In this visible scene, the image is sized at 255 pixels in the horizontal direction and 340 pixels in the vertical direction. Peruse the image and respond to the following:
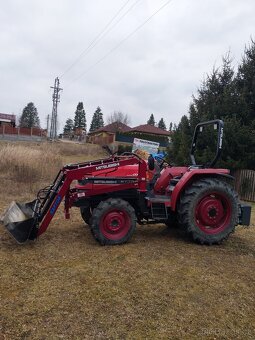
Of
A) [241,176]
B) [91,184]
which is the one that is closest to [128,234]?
[91,184]

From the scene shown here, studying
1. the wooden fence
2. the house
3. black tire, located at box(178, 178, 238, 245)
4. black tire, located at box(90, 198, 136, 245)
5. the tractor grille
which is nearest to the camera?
black tire, located at box(90, 198, 136, 245)

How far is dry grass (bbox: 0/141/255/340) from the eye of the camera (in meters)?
3.54

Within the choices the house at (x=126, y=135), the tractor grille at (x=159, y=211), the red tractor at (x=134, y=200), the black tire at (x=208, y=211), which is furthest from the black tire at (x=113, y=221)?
the house at (x=126, y=135)

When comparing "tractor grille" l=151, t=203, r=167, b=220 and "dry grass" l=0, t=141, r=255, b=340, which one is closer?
"dry grass" l=0, t=141, r=255, b=340

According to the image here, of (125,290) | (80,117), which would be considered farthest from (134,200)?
(80,117)

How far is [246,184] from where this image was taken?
15.3 m

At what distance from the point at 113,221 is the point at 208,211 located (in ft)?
5.32

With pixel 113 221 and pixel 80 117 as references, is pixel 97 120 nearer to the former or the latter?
pixel 80 117

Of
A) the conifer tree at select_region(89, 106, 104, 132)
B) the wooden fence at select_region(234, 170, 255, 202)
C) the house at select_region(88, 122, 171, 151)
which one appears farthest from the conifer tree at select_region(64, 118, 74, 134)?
the wooden fence at select_region(234, 170, 255, 202)

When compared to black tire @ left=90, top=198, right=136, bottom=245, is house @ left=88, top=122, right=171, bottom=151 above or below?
above

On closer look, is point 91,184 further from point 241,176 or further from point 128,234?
point 241,176

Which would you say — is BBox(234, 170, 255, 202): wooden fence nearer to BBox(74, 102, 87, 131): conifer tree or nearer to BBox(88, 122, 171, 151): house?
BBox(88, 122, 171, 151): house

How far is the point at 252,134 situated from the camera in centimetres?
1508

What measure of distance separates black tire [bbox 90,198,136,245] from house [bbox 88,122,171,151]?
3221 centimetres
